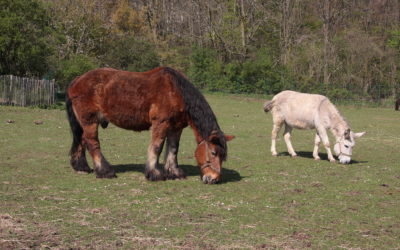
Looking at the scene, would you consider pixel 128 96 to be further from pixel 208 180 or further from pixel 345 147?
pixel 345 147

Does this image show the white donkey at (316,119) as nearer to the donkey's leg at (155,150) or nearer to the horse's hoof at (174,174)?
the horse's hoof at (174,174)

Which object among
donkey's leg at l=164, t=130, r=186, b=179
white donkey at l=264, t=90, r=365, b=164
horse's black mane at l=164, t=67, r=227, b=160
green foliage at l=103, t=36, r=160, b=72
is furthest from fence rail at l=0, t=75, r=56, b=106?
horse's black mane at l=164, t=67, r=227, b=160

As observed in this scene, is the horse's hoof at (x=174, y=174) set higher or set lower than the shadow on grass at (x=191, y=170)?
higher

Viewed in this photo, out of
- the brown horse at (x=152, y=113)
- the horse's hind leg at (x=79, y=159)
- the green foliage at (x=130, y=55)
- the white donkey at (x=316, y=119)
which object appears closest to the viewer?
the brown horse at (x=152, y=113)

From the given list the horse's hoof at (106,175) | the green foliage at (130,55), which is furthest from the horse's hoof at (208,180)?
the green foliage at (130,55)

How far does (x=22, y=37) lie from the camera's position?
26.9 m

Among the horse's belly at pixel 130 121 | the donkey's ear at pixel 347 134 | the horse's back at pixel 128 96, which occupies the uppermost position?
the horse's back at pixel 128 96

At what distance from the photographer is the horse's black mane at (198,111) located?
930 cm

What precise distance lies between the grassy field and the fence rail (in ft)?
39.2

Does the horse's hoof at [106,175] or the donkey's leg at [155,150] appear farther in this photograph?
the horse's hoof at [106,175]

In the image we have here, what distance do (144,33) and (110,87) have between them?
44.4 meters

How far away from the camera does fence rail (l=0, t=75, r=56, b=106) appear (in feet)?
82.5

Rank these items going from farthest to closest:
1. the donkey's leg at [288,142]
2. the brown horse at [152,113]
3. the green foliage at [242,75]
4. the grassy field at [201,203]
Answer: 1. the green foliage at [242,75]
2. the donkey's leg at [288,142]
3. the brown horse at [152,113]
4. the grassy field at [201,203]

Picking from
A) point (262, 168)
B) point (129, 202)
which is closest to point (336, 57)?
point (262, 168)
